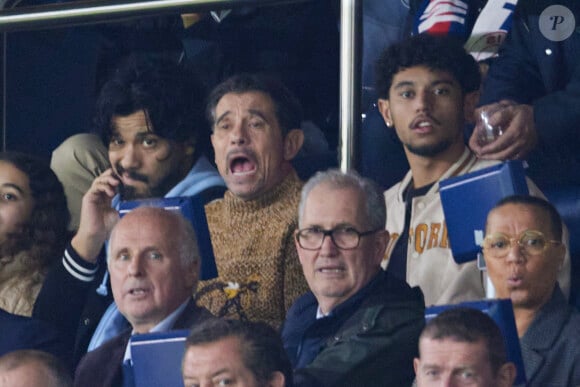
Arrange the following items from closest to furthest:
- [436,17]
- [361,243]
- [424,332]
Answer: [424,332] < [361,243] < [436,17]

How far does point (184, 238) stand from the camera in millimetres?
3922

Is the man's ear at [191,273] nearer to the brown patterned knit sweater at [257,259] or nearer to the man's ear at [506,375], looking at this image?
the brown patterned knit sweater at [257,259]

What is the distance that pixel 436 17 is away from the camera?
3.95m

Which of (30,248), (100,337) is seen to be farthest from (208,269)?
(30,248)

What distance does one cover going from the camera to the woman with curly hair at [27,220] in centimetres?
432

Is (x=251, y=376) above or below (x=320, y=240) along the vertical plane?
below

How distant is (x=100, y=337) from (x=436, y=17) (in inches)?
46.6

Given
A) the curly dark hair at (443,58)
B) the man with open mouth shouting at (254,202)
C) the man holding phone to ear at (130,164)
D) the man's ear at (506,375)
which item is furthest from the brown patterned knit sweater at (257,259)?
the man's ear at (506,375)

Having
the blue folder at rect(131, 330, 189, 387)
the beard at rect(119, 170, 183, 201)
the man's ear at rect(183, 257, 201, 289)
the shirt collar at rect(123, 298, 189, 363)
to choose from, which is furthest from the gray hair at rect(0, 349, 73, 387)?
the beard at rect(119, 170, 183, 201)

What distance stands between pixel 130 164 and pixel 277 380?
1.05 m

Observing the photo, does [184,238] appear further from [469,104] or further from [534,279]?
[534,279]

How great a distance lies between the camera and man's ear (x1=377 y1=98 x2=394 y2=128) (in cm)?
392

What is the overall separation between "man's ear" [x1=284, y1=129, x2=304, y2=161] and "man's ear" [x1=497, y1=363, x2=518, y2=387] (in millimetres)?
1008

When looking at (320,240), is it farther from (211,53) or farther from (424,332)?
(211,53)
